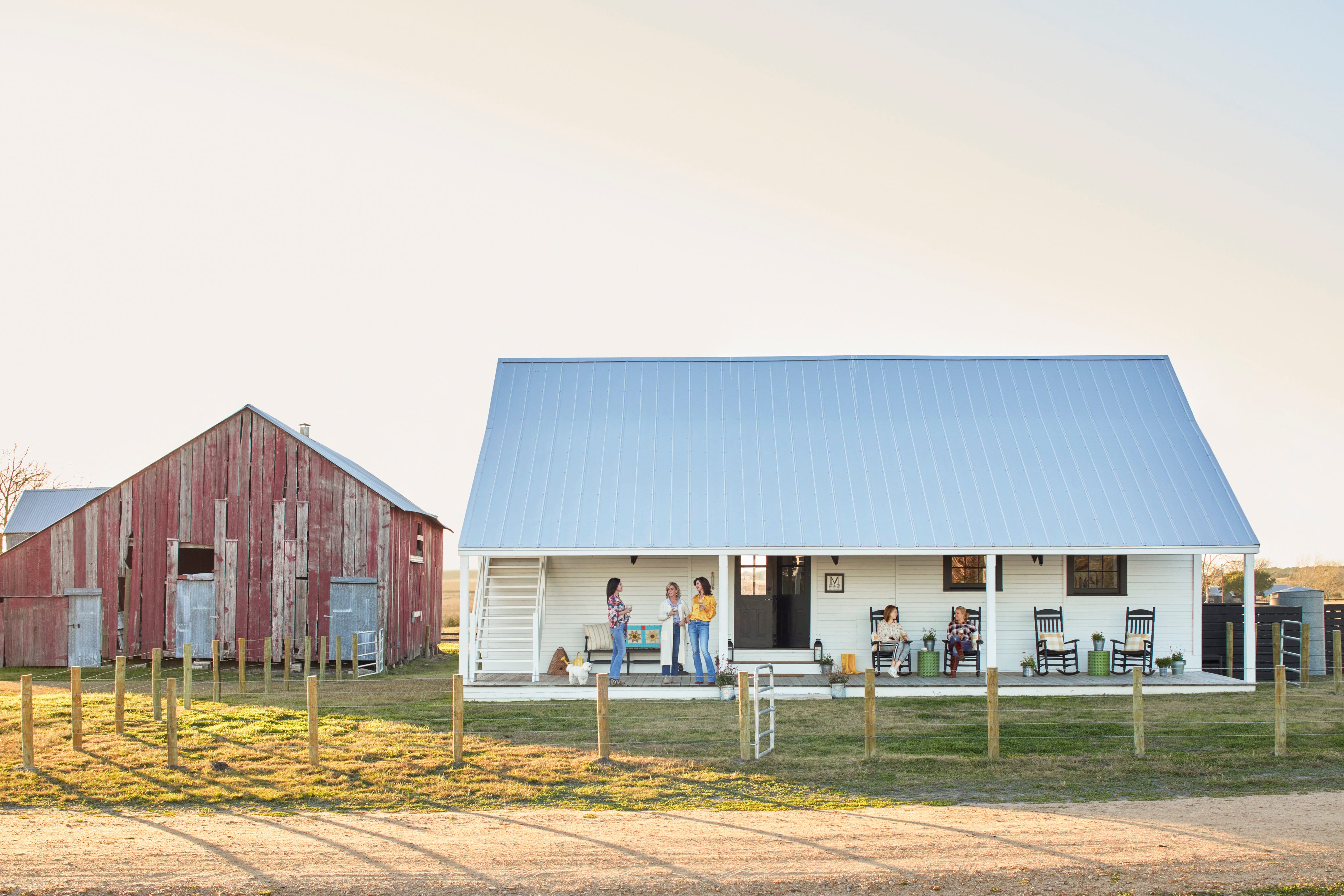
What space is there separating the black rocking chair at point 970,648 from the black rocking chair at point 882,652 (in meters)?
0.64

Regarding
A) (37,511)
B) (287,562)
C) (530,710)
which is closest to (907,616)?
(530,710)

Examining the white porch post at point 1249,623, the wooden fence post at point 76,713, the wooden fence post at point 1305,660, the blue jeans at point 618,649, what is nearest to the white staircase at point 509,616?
the blue jeans at point 618,649

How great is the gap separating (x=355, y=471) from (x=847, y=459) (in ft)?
51.8

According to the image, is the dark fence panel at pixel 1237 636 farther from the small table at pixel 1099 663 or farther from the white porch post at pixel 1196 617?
the small table at pixel 1099 663

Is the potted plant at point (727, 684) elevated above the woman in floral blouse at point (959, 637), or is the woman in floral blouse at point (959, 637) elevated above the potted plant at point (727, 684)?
the woman in floral blouse at point (959, 637)

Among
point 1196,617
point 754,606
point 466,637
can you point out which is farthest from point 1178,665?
point 466,637

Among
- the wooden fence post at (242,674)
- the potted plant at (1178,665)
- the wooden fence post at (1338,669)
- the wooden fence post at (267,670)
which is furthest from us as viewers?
the wooden fence post at (242,674)

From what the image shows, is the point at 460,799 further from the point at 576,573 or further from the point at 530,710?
the point at 576,573

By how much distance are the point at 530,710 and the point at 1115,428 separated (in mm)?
11932

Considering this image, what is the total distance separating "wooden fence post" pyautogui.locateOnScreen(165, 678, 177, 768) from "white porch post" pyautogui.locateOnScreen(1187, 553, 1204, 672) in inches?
634

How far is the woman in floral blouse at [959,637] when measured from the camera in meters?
17.8

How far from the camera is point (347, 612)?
23547 mm

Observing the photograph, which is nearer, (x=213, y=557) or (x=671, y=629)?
(x=671, y=629)

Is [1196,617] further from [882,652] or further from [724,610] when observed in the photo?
[724,610]
